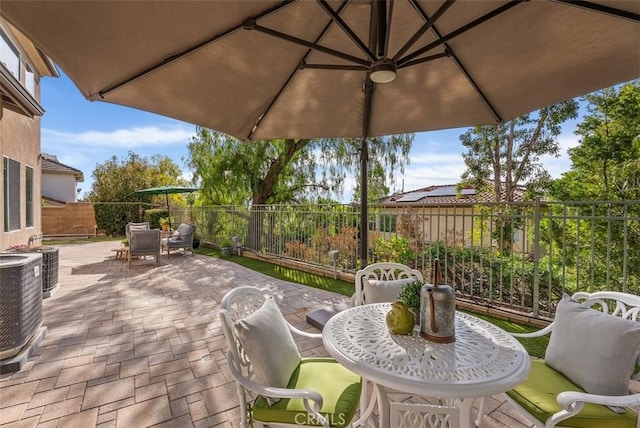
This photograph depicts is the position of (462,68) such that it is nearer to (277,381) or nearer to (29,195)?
(277,381)

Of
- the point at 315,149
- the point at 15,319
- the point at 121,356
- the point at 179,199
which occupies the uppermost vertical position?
the point at 315,149

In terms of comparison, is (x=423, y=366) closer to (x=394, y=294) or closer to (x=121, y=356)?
(x=394, y=294)

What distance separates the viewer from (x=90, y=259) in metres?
8.30

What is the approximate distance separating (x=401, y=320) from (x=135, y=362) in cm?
266

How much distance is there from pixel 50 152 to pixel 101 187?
14.2 meters

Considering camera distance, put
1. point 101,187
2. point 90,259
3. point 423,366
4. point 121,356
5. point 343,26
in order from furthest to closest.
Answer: point 101,187 < point 90,259 < point 121,356 < point 343,26 < point 423,366

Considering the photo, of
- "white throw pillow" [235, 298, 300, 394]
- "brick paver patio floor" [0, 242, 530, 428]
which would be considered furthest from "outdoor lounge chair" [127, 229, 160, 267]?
"white throw pillow" [235, 298, 300, 394]

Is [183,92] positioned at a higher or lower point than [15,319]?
higher

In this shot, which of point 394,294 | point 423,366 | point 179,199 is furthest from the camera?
point 179,199

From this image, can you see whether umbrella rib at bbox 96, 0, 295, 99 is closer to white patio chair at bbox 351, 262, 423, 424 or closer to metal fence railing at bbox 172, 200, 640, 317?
white patio chair at bbox 351, 262, 423, 424

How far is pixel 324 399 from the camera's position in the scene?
1603 millimetres

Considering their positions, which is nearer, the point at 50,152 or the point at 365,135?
the point at 365,135

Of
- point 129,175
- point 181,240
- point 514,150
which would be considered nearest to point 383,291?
→ point 181,240

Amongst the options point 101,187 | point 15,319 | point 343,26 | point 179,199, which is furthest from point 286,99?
point 101,187
